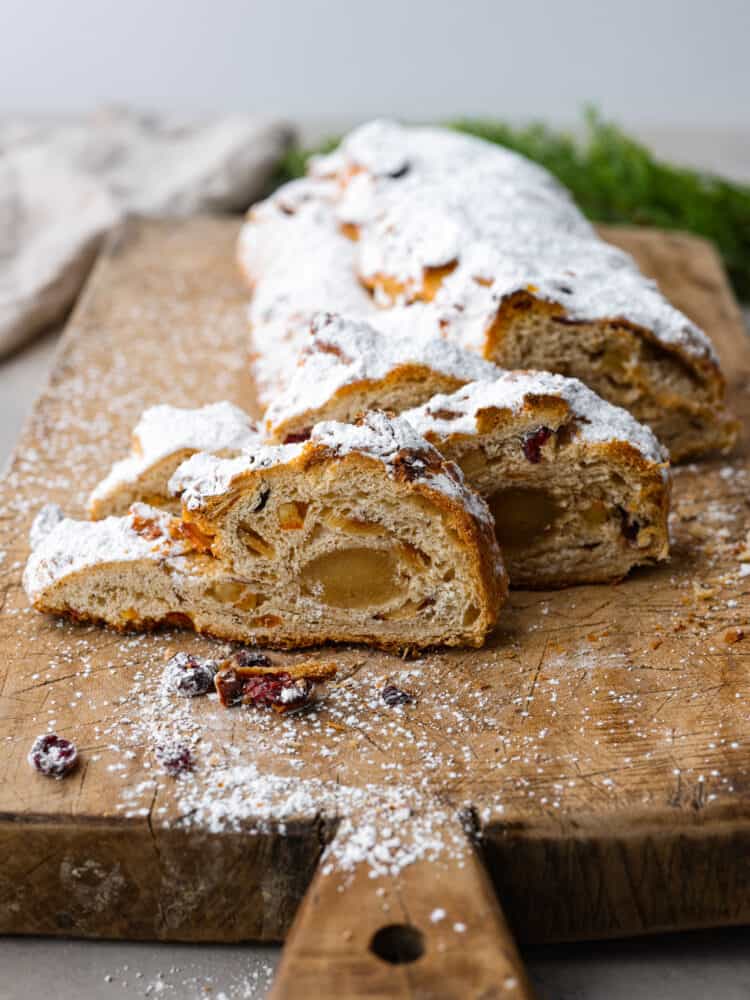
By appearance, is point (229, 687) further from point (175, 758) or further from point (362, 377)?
point (362, 377)

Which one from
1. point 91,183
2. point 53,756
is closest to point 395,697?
point 53,756

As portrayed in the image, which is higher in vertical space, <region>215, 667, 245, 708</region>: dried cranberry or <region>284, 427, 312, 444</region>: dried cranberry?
<region>284, 427, 312, 444</region>: dried cranberry

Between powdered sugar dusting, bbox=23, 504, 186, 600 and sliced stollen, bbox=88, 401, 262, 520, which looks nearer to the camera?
powdered sugar dusting, bbox=23, 504, 186, 600

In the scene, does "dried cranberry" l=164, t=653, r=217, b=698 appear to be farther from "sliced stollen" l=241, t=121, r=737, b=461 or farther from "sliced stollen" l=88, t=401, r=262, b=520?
"sliced stollen" l=241, t=121, r=737, b=461

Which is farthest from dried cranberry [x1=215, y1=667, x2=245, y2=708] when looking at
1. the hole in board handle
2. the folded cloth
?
the folded cloth

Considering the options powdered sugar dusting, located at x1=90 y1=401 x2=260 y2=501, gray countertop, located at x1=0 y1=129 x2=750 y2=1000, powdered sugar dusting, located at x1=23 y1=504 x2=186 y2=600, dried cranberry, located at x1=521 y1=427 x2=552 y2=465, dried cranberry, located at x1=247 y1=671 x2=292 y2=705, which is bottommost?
gray countertop, located at x1=0 y1=129 x2=750 y2=1000

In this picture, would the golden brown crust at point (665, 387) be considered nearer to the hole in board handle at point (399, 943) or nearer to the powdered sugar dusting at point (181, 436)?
the powdered sugar dusting at point (181, 436)

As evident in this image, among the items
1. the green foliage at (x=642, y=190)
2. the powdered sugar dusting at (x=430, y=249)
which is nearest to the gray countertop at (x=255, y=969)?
the powdered sugar dusting at (x=430, y=249)
